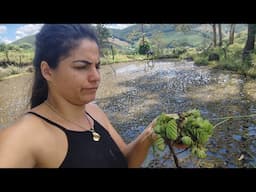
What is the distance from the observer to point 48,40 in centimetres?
91

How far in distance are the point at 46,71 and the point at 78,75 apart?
92mm

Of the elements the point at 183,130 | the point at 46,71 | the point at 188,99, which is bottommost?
the point at 188,99

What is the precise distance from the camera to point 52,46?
91 cm

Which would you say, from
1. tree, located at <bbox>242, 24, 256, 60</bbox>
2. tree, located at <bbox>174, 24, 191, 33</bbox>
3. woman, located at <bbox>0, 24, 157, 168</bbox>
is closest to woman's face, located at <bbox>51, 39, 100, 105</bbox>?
woman, located at <bbox>0, 24, 157, 168</bbox>

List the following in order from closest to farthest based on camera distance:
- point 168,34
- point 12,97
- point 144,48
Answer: point 12,97 < point 168,34 < point 144,48

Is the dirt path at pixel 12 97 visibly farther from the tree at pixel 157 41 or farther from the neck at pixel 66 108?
the tree at pixel 157 41

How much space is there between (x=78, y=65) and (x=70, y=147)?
9.6 inches

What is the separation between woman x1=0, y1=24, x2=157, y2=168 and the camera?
820mm

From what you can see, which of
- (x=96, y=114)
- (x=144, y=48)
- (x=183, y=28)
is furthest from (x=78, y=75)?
(x=144, y=48)

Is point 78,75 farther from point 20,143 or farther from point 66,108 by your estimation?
point 20,143

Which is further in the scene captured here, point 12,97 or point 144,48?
point 144,48
